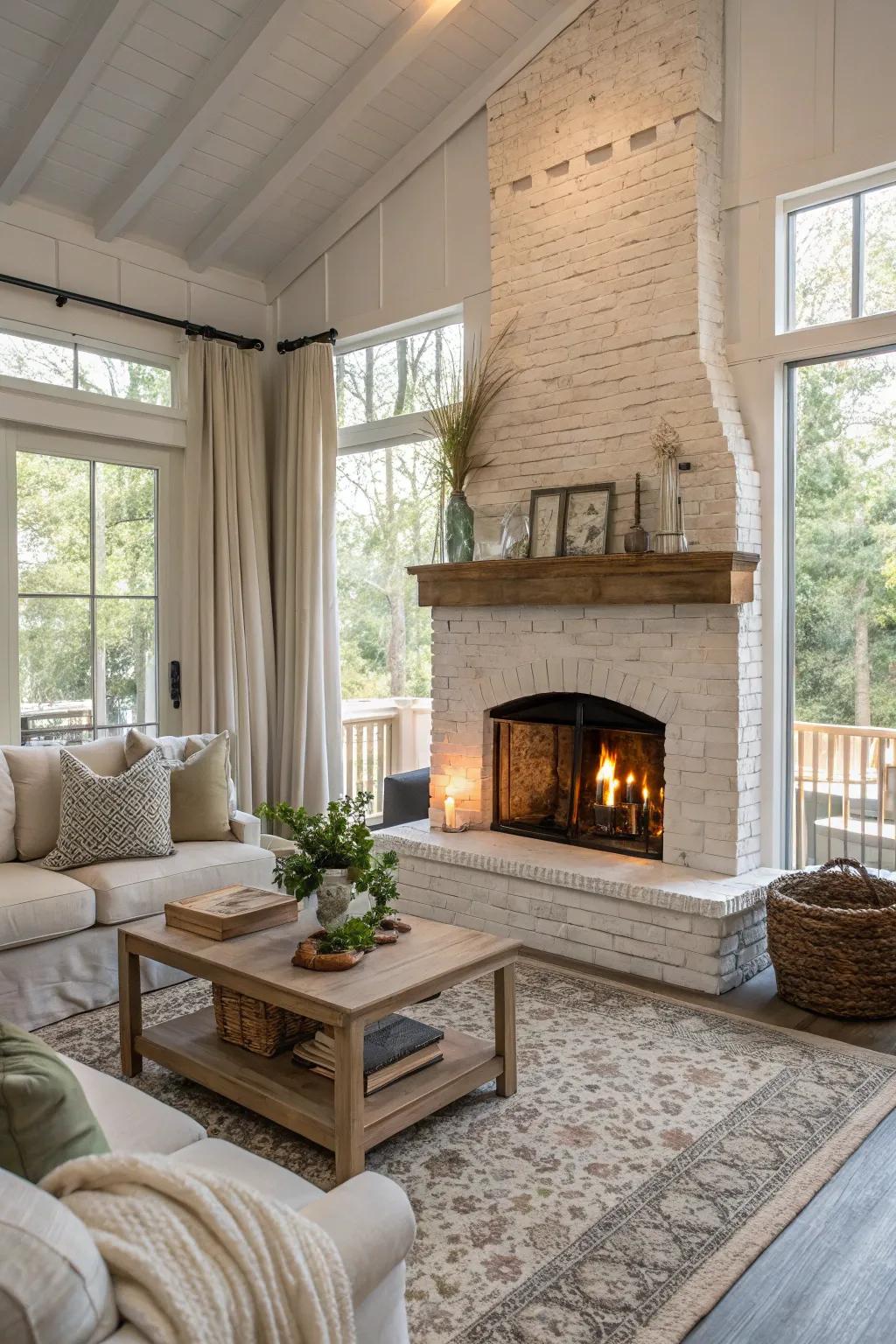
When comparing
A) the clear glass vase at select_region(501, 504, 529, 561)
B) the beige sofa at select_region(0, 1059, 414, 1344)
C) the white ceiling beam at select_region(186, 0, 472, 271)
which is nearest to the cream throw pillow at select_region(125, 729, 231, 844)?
the clear glass vase at select_region(501, 504, 529, 561)

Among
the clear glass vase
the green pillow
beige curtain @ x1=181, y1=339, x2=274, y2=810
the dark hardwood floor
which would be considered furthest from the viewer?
beige curtain @ x1=181, y1=339, x2=274, y2=810

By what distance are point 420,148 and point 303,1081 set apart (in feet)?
13.8

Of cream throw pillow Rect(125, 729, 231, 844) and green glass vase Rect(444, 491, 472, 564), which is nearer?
cream throw pillow Rect(125, 729, 231, 844)

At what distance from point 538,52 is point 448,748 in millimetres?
3046

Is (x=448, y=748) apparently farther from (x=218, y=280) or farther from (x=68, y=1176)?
(x=68, y=1176)

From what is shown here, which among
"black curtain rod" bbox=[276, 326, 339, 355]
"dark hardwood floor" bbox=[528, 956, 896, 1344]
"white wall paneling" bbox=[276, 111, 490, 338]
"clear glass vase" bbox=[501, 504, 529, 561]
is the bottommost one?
"dark hardwood floor" bbox=[528, 956, 896, 1344]

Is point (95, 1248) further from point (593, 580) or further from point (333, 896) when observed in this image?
point (593, 580)

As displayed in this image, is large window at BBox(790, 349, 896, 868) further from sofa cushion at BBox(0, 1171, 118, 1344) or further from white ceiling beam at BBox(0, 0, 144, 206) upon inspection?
sofa cushion at BBox(0, 1171, 118, 1344)

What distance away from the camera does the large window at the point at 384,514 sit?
206 inches

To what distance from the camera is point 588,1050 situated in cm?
303

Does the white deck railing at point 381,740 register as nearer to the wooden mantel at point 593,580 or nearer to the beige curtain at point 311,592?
the beige curtain at point 311,592

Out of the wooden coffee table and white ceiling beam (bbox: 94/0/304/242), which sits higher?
white ceiling beam (bbox: 94/0/304/242)

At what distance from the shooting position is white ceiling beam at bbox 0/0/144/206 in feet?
11.9

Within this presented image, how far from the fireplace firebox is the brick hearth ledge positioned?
0.42 feet
